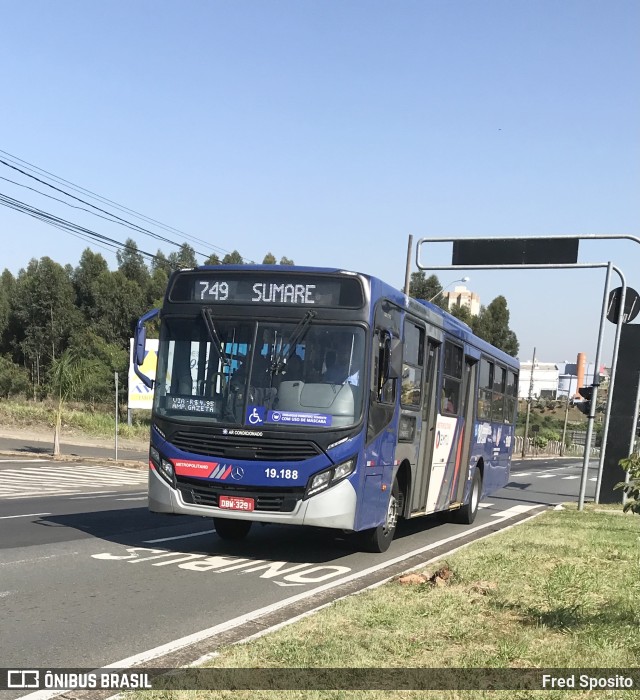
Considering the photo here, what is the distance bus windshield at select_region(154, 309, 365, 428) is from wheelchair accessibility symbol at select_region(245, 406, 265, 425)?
0.04ft

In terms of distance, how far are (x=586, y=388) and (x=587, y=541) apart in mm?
8893

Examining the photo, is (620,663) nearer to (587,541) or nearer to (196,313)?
(196,313)

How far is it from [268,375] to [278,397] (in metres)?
0.27

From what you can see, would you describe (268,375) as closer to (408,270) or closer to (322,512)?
(322,512)

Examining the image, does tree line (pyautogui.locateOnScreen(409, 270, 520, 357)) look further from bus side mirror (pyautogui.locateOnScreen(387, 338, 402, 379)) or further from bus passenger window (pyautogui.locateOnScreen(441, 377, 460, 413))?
bus side mirror (pyautogui.locateOnScreen(387, 338, 402, 379))

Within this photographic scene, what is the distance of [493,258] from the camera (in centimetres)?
2122

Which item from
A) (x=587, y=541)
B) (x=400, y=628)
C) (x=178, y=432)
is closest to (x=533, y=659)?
(x=400, y=628)

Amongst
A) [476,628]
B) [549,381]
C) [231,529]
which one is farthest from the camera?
[549,381]

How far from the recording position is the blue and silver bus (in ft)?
33.1

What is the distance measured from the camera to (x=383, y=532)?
1173 centimetres

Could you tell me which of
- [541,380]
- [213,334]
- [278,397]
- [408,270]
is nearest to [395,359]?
[278,397]

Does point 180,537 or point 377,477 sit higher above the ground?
point 377,477

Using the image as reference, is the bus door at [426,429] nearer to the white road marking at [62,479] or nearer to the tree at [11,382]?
the white road marking at [62,479]

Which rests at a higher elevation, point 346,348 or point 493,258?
point 493,258
